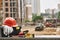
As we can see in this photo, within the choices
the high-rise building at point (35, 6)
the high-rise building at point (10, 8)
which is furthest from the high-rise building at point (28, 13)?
the high-rise building at point (35, 6)

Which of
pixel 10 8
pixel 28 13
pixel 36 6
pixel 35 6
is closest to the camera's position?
pixel 10 8

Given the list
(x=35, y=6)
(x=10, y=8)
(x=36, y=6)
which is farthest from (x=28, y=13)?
(x=36, y=6)

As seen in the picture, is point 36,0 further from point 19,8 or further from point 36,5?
point 19,8

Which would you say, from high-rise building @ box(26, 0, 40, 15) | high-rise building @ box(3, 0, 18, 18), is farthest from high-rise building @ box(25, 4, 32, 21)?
high-rise building @ box(26, 0, 40, 15)

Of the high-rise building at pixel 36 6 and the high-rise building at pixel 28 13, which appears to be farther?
the high-rise building at pixel 36 6

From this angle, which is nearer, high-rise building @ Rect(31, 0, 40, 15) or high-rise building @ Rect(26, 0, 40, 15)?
high-rise building @ Rect(26, 0, 40, 15)

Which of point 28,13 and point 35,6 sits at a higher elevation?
point 35,6

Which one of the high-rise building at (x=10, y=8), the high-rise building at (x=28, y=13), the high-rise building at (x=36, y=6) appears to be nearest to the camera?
the high-rise building at (x=10, y=8)

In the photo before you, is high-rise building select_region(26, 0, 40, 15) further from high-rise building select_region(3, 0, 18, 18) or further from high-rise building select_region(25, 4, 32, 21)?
high-rise building select_region(3, 0, 18, 18)

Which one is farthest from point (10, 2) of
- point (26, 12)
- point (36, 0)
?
point (36, 0)

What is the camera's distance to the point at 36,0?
1609 centimetres

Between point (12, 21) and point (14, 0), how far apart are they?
33.8 feet

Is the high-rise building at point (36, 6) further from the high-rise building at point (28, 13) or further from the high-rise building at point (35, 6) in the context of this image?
the high-rise building at point (28, 13)

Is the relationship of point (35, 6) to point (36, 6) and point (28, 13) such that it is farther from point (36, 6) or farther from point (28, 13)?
point (28, 13)
